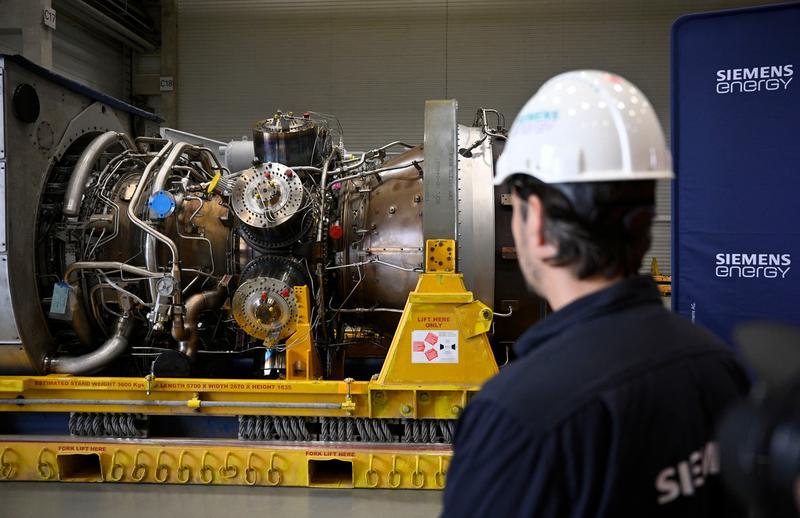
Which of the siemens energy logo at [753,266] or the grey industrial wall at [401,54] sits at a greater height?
the grey industrial wall at [401,54]

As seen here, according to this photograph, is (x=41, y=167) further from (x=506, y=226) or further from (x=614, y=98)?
(x=614, y=98)

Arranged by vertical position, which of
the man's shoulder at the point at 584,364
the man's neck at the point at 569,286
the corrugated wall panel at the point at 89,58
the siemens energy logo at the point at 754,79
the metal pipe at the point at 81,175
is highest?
the corrugated wall panel at the point at 89,58

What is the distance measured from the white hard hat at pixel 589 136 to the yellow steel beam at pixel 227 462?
2.82 meters

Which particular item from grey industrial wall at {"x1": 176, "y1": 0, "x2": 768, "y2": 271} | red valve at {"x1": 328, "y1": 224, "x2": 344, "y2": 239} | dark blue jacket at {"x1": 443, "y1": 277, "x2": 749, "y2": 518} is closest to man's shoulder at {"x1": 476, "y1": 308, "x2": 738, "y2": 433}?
dark blue jacket at {"x1": 443, "y1": 277, "x2": 749, "y2": 518}

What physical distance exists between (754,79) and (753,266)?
1030 mm

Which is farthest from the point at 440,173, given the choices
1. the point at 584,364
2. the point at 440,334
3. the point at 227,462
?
the point at 584,364

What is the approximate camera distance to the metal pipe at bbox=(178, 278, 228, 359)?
4.08m

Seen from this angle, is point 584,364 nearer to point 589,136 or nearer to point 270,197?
point 589,136

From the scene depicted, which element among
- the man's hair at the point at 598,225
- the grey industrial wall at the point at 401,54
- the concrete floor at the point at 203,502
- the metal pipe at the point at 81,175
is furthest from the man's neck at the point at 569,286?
the grey industrial wall at the point at 401,54


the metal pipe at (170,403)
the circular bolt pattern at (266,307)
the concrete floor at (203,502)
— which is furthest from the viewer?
the circular bolt pattern at (266,307)

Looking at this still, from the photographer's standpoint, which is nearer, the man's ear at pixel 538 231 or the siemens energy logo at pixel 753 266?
the man's ear at pixel 538 231

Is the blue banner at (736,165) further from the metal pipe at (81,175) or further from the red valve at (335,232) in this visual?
the metal pipe at (81,175)

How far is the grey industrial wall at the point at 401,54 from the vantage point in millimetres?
9812

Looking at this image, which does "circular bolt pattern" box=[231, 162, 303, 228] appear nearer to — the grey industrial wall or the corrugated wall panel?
the grey industrial wall
